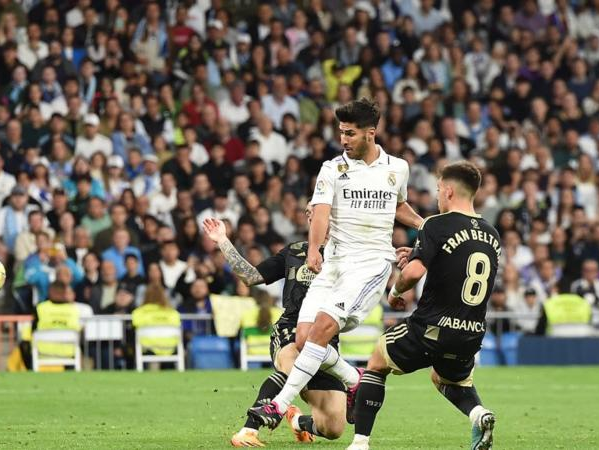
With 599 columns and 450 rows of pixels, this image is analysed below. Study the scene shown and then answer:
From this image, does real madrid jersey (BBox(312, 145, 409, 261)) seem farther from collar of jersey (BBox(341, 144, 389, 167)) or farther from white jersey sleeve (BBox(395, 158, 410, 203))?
white jersey sleeve (BBox(395, 158, 410, 203))

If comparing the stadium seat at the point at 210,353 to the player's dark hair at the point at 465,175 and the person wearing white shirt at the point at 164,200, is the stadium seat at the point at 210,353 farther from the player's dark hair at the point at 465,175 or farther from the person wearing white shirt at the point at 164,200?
the player's dark hair at the point at 465,175

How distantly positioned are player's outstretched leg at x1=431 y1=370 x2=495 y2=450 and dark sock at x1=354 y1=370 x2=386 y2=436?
0.48 meters

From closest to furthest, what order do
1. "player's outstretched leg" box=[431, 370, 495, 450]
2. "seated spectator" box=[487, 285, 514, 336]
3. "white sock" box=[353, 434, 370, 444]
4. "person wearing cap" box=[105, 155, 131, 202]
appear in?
1. "player's outstretched leg" box=[431, 370, 495, 450]
2. "white sock" box=[353, 434, 370, 444]
3. "person wearing cap" box=[105, 155, 131, 202]
4. "seated spectator" box=[487, 285, 514, 336]

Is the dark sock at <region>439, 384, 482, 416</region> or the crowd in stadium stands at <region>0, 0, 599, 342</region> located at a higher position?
the crowd in stadium stands at <region>0, 0, 599, 342</region>

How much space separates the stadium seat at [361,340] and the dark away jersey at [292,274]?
9.82m

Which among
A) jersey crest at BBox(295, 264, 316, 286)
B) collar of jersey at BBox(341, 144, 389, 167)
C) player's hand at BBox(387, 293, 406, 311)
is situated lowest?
player's hand at BBox(387, 293, 406, 311)

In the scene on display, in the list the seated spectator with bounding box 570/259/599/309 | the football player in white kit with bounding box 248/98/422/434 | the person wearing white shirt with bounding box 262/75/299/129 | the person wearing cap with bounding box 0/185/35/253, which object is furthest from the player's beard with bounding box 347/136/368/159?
the person wearing white shirt with bounding box 262/75/299/129

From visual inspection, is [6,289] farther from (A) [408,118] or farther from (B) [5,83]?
(A) [408,118]

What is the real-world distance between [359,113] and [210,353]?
1195 cm

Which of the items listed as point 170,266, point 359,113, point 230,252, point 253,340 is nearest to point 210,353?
point 253,340

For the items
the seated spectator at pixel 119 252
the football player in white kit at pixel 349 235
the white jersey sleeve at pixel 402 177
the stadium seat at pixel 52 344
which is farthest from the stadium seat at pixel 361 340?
the football player in white kit at pixel 349 235

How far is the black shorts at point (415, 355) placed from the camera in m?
10.1

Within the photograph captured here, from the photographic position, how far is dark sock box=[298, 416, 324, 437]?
11.8 m

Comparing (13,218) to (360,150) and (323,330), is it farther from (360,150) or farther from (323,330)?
(323,330)
